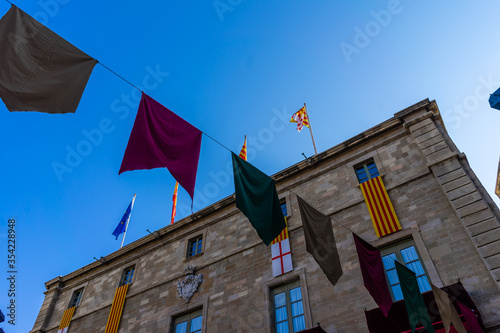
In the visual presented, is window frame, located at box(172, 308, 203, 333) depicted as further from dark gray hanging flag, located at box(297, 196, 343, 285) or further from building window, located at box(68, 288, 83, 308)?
building window, located at box(68, 288, 83, 308)

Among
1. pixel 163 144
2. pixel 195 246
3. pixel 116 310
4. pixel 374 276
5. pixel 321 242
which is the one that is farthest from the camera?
pixel 195 246

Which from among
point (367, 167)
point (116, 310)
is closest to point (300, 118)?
point (367, 167)

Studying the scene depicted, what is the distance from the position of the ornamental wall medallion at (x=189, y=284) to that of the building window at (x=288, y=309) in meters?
4.14

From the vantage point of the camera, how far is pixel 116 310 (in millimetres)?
19375

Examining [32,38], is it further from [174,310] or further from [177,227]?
[177,227]

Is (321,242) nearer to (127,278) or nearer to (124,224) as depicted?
(127,278)

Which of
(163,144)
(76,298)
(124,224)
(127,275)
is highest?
(124,224)

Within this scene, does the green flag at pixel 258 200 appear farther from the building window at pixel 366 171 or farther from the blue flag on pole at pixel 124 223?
the blue flag on pole at pixel 124 223

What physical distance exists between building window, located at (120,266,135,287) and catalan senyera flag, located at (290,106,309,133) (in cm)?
1228

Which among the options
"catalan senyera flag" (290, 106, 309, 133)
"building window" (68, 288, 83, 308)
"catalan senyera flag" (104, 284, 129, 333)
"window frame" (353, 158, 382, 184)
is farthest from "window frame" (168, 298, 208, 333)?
"catalan senyera flag" (290, 106, 309, 133)

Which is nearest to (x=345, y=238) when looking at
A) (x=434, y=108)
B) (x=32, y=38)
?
(x=434, y=108)

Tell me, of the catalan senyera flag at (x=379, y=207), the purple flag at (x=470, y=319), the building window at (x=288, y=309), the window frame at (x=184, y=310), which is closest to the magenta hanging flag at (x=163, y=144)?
the building window at (x=288, y=309)

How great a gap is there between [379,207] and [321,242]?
16.3 feet

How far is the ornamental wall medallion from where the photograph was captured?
17.2 meters
